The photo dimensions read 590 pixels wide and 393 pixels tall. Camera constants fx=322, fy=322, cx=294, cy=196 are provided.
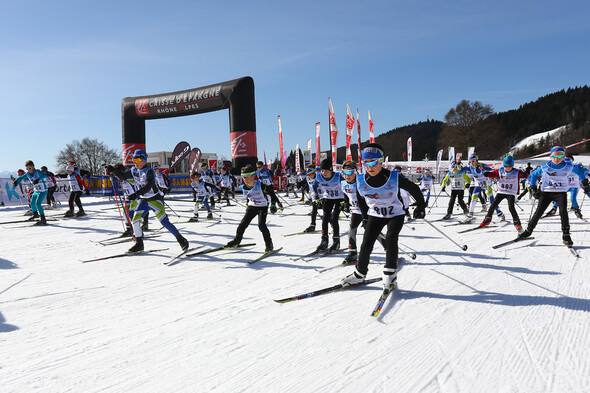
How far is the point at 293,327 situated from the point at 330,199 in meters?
3.49

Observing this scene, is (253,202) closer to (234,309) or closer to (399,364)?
(234,309)

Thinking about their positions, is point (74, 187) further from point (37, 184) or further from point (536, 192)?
point (536, 192)

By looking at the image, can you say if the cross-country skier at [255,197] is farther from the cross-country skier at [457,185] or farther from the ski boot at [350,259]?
the cross-country skier at [457,185]

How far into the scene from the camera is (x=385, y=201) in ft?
11.9

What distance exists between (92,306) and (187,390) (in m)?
2.27

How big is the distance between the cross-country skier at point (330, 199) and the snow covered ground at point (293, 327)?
543 mm

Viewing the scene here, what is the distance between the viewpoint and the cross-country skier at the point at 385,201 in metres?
3.62

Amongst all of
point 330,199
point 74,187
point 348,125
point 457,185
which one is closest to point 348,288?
point 330,199

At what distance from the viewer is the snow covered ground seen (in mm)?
2295

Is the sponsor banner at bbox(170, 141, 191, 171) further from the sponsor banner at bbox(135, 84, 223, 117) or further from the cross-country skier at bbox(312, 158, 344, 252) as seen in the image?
the cross-country skier at bbox(312, 158, 344, 252)

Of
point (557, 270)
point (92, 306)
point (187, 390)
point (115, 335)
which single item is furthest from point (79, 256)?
point (557, 270)

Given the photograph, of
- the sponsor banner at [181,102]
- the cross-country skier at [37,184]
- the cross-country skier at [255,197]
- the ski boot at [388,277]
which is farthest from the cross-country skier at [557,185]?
the sponsor banner at [181,102]

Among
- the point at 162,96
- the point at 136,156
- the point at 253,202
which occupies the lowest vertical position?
the point at 253,202

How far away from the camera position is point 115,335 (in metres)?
3.02
